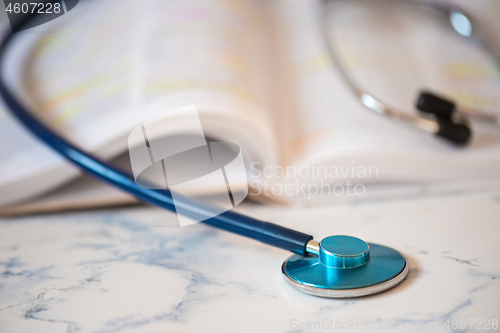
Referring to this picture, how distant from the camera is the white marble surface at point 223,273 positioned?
333 millimetres

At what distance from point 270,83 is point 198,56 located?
0.51ft

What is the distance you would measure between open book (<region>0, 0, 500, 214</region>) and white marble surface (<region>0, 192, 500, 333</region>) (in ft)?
0.20

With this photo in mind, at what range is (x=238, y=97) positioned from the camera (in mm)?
640

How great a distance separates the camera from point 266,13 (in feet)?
3.63

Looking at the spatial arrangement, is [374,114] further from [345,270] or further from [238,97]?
[345,270]

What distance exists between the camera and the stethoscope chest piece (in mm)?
348

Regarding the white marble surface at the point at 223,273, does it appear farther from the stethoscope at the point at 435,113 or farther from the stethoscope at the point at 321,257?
the stethoscope at the point at 435,113

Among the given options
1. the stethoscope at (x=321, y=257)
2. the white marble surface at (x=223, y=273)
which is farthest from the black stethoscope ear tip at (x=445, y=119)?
the stethoscope at (x=321, y=257)

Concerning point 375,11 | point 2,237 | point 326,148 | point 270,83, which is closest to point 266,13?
point 375,11

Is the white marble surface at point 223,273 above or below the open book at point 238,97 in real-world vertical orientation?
below

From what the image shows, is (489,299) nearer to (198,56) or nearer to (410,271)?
(410,271)

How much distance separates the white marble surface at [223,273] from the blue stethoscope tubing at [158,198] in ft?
0.12

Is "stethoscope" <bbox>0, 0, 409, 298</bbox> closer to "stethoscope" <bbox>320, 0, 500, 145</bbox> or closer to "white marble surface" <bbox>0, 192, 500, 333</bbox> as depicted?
"white marble surface" <bbox>0, 192, 500, 333</bbox>

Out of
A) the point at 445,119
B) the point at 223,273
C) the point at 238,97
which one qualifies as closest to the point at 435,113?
the point at 445,119
